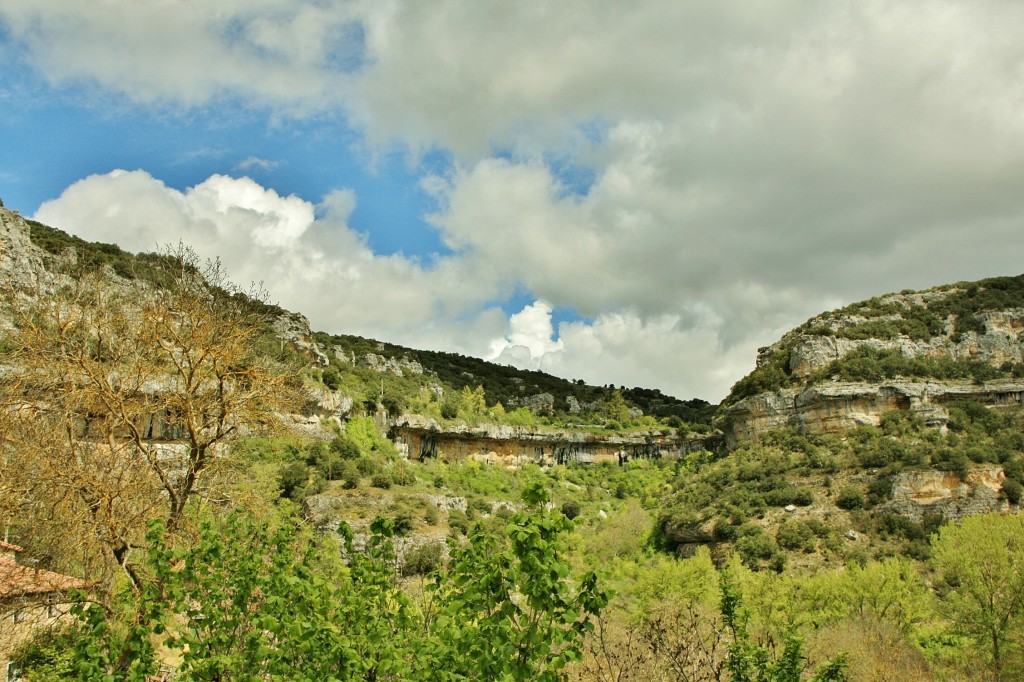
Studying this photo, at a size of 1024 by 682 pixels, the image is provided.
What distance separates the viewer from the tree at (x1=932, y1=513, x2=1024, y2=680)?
26.2 meters

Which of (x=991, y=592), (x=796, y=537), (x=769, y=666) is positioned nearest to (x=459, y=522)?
(x=796, y=537)

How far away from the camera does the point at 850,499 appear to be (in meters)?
53.4

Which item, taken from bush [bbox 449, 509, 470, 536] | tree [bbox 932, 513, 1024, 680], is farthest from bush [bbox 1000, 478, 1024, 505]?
bush [bbox 449, 509, 470, 536]

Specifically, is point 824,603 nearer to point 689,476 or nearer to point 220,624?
point 220,624

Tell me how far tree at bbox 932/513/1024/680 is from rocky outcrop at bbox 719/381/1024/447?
36.1 metres

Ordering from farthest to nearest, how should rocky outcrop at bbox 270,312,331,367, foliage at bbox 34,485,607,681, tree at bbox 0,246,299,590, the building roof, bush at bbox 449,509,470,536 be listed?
rocky outcrop at bbox 270,312,331,367
bush at bbox 449,509,470,536
the building roof
tree at bbox 0,246,299,590
foliage at bbox 34,485,607,681

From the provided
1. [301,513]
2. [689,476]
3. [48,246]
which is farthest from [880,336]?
[48,246]

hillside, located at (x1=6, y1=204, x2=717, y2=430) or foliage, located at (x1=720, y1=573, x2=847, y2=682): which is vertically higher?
hillside, located at (x1=6, y1=204, x2=717, y2=430)

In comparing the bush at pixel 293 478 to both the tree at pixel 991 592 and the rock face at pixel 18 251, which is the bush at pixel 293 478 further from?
the tree at pixel 991 592

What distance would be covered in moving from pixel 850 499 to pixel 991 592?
89.6 feet

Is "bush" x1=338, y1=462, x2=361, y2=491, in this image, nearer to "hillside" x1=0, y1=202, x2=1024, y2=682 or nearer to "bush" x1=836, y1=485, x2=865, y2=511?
"hillside" x1=0, y1=202, x2=1024, y2=682

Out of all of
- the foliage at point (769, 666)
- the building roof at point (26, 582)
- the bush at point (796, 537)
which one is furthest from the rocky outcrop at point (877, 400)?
the building roof at point (26, 582)

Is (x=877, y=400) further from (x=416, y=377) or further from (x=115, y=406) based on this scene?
(x=115, y=406)

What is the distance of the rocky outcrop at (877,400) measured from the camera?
65.4 m
